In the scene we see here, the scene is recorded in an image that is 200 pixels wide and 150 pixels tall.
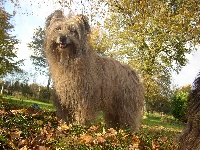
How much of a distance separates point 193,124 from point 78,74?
4.06 meters

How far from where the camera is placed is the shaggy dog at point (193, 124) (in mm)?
3756

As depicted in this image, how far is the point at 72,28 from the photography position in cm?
750

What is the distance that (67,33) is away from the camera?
7.39m

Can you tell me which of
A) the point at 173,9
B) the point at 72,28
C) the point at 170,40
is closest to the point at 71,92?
the point at 72,28

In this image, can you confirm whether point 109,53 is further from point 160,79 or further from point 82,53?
point 82,53

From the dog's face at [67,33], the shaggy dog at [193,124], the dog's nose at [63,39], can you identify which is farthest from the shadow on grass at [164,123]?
the shaggy dog at [193,124]

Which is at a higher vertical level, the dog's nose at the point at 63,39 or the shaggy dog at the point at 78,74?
the dog's nose at the point at 63,39

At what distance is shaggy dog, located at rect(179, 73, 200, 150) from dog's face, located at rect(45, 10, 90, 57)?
3788 mm

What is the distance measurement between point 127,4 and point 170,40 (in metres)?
6.30

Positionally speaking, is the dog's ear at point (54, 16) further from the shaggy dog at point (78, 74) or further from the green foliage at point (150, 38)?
the green foliage at point (150, 38)

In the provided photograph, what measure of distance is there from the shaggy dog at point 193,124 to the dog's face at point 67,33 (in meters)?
3.79

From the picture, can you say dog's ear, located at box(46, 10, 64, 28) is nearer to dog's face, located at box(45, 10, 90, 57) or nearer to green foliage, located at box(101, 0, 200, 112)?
dog's face, located at box(45, 10, 90, 57)

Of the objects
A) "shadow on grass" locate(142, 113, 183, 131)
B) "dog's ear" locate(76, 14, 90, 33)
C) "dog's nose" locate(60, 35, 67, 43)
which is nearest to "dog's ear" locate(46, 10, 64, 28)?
"dog's ear" locate(76, 14, 90, 33)

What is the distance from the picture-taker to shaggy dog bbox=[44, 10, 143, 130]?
24.4 ft
